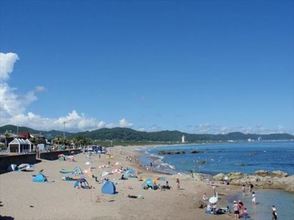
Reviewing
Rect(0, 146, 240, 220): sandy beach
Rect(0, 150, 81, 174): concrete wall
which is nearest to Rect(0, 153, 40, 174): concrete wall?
Rect(0, 150, 81, 174): concrete wall

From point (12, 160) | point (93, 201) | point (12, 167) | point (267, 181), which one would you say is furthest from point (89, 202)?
point (267, 181)

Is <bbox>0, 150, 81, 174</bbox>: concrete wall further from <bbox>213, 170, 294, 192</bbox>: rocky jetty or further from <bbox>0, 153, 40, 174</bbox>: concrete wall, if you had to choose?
<bbox>213, 170, 294, 192</bbox>: rocky jetty

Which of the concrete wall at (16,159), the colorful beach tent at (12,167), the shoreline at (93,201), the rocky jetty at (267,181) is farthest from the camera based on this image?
the rocky jetty at (267,181)

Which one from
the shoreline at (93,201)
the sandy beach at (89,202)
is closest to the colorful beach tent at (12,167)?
the shoreline at (93,201)

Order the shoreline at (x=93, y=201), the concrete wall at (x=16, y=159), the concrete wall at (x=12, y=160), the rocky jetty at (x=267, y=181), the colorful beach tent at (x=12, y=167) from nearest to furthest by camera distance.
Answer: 1. the shoreline at (x=93, y=201)
2. the concrete wall at (x=12, y=160)
3. the concrete wall at (x=16, y=159)
4. the colorful beach tent at (x=12, y=167)
5. the rocky jetty at (x=267, y=181)

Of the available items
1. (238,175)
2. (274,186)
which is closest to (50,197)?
(274,186)

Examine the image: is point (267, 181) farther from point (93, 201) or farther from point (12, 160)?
point (12, 160)

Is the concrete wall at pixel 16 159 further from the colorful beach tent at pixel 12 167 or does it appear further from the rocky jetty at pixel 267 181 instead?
the rocky jetty at pixel 267 181

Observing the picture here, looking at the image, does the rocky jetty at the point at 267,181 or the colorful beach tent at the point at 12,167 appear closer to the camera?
the colorful beach tent at the point at 12,167

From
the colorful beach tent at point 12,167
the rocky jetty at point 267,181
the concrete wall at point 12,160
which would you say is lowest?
the rocky jetty at point 267,181

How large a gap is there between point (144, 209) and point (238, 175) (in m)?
29.3

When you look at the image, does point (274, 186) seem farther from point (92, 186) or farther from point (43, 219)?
point (43, 219)

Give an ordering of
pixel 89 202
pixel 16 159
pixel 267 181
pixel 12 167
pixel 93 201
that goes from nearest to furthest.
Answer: pixel 89 202 → pixel 93 201 → pixel 12 167 → pixel 267 181 → pixel 16 159

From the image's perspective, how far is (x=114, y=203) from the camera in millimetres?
30469
